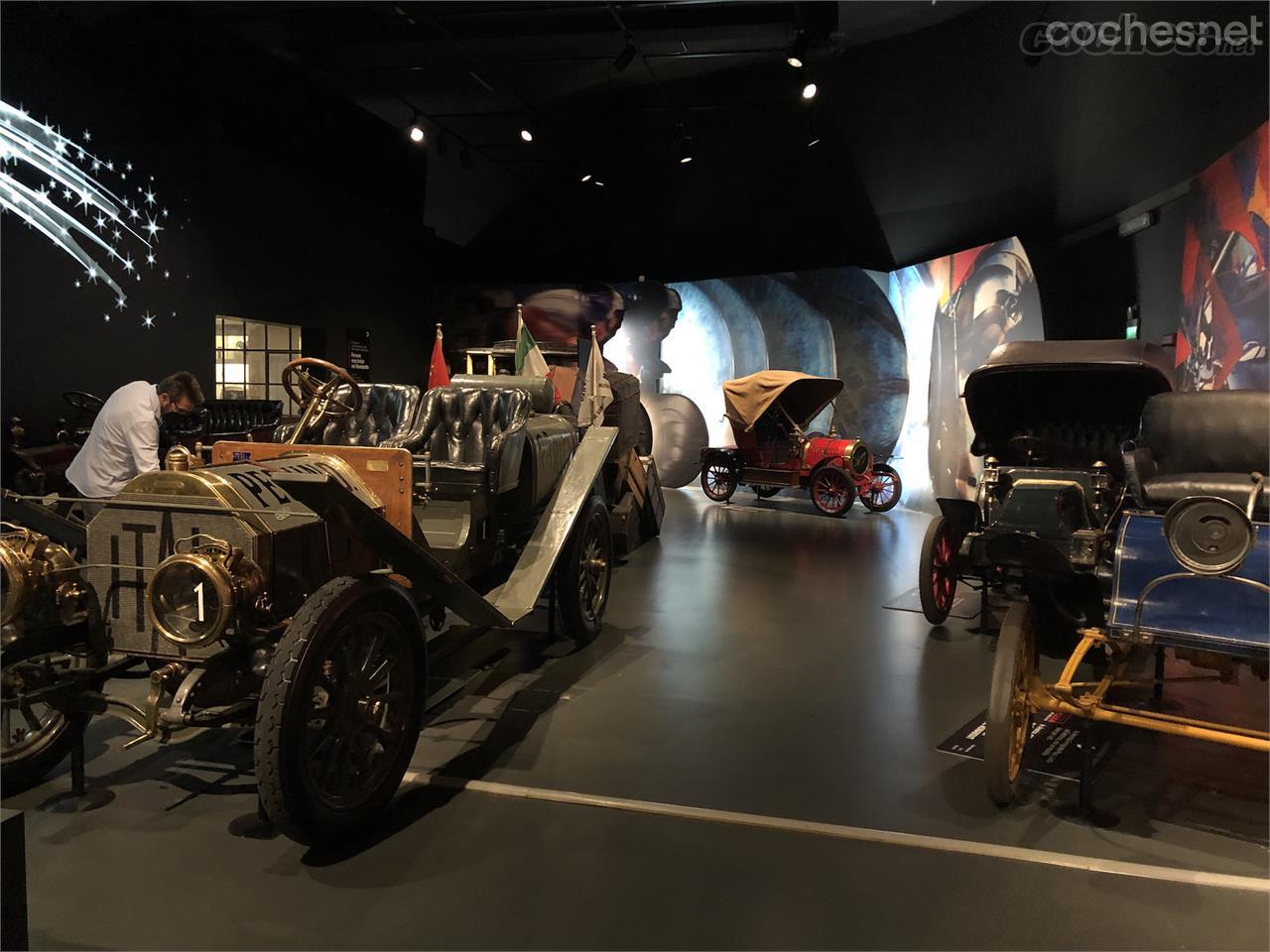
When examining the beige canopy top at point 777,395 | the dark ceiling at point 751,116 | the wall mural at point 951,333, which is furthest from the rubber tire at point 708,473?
the dark ceiling at point 751,116

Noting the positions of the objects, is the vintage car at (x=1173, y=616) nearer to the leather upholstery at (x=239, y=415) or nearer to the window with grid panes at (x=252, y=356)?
the leather upholstery at (x=239, y=415)

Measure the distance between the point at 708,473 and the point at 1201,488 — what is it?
7900 mm

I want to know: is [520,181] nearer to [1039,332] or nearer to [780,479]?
[780,479]

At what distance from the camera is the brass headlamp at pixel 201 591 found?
2.37m

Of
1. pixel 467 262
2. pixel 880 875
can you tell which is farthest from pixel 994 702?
pixel 467 262

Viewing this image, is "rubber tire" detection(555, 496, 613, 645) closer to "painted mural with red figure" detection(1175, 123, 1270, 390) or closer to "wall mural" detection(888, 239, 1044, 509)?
"painted mural with red figure" detection(1175, 123, 1270, 390)

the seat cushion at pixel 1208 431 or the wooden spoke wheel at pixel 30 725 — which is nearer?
the wooden spoke wheel at pixel 30 725

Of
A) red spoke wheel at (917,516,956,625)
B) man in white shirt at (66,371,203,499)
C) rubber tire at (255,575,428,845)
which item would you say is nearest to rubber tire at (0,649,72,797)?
rubber tire at (255,575,428,845)

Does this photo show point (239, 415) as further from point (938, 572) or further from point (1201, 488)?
point (1201, 488)

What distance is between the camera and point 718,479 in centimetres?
1075

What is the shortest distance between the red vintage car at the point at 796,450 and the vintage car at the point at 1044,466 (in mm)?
4441

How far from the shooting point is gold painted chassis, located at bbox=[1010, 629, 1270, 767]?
2.49 metres

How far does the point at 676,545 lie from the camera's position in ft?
25.4

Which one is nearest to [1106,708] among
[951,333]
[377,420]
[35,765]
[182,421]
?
[35,765]
